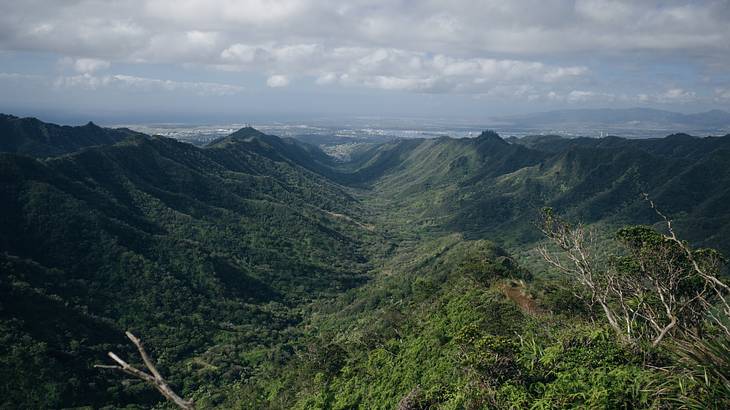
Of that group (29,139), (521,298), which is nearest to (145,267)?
(521,298)

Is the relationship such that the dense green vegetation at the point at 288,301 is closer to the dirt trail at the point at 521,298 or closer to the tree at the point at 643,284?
the dirt trail at the point at 521,298

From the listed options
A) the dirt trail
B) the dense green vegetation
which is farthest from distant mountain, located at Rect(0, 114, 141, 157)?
the dirt trail

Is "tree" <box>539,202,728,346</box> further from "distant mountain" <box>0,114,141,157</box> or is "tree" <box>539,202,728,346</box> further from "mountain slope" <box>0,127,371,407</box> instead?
"distant mountain" <box>0,114,141,157</box>

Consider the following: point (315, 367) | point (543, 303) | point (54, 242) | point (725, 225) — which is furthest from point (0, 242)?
point (725, 225)

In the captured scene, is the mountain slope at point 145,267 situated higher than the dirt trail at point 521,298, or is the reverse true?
the dirt trail at point 521,298

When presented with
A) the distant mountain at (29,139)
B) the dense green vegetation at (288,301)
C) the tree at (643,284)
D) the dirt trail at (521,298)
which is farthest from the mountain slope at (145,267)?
the tree at (643,284)

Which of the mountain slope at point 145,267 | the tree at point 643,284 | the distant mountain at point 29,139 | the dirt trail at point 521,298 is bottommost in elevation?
the mountain slope at point 145,267

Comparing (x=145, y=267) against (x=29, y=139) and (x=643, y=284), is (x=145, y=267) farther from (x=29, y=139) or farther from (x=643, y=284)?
(x=643, y=284)

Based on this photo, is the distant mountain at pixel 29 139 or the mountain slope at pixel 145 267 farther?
the distant mountain at pixel 29 139
